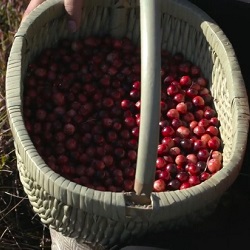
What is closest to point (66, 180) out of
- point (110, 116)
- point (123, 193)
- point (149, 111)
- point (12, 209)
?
point (123, 193)

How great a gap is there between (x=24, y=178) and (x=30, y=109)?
210 millimetres

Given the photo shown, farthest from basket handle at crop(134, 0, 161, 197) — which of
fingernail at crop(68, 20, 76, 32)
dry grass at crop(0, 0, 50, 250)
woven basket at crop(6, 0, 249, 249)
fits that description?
dry grass at crop(0, 0, 50, 250)

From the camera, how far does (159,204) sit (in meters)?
1.23

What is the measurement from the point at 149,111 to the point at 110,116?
456 millimetres

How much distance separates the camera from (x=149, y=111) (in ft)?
3.82

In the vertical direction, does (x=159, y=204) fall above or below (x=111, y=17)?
below

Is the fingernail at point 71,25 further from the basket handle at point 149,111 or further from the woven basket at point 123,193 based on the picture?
the basket handle at point 149,111

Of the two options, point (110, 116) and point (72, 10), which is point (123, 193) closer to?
point (110, 116)

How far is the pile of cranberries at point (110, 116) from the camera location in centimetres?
148

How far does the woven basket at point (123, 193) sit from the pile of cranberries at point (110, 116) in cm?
4

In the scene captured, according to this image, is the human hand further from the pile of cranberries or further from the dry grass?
the dry grass

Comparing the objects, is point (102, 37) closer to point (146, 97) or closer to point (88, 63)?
point (88, 63)

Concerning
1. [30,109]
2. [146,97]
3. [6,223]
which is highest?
[146,97]

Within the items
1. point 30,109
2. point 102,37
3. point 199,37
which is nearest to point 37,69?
point 30,109
